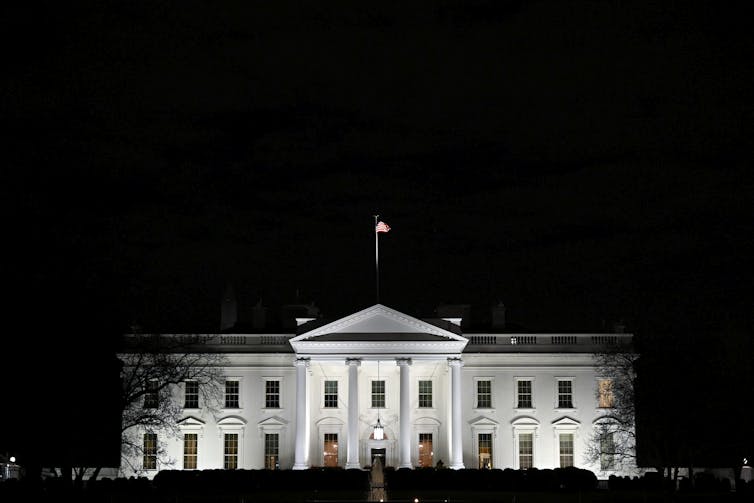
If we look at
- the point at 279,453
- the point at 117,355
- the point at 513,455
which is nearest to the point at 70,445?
the point at 117,355

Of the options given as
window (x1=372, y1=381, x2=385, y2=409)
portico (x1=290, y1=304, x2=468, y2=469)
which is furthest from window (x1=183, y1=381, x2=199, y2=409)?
window (x1=372, y1=381, x2=385, y2=409)

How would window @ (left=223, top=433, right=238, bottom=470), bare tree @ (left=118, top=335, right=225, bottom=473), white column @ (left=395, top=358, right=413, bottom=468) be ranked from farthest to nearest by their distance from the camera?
1. window @ (left=223, top=433, right=238, bottom=470)
2. white column @ (left=395, top=358, right=413, bottom=468)
3. bare tree @ (left=118, top=335, right=225, bottom=473)

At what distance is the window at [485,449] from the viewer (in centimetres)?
7044

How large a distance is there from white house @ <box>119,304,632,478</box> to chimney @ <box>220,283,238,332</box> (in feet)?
25.5

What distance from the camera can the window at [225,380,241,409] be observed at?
70.8 meters

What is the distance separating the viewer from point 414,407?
233 ft

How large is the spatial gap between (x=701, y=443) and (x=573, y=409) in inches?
442

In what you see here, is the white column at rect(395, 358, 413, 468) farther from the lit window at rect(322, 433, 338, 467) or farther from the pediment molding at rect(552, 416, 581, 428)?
the pediment molding at rect(552, 416, 581, 428)

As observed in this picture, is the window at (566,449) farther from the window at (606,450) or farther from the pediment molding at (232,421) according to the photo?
the pediment molding at (232,421)

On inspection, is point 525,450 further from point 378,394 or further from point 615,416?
point 378,394

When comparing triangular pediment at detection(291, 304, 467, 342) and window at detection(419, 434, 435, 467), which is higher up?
triangular pediment at detection(291, 304, 467, 342)

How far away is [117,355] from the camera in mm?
67375

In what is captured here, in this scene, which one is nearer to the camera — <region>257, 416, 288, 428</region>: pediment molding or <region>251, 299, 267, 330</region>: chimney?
<region>257, 416, 288, 428</region>: pediment molding

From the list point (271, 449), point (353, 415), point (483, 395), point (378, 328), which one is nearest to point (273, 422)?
point (271, 449)
